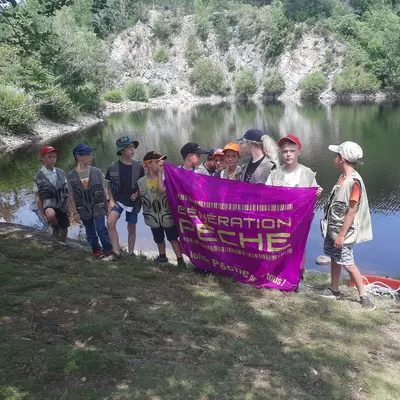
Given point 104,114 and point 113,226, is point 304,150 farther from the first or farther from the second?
point 104,114

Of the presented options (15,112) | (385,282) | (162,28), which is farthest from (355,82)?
(385,282)

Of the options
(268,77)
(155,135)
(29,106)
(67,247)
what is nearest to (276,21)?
(268,77)

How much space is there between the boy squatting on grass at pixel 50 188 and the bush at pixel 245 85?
8043 centimetres

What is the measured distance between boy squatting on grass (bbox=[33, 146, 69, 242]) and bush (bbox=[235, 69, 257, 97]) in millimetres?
80428

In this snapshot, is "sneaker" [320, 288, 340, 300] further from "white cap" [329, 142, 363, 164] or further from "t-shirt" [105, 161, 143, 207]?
"t-shirt" [105, 161, 143, 207]

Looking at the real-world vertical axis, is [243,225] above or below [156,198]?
below

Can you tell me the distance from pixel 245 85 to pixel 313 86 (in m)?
15.4

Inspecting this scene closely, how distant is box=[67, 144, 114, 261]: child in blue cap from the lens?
252 inches

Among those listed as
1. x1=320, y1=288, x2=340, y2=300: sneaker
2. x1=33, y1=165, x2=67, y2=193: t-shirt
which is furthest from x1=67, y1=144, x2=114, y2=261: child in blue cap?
x1=320, y1=288, x2=340, y2=300: sneaker

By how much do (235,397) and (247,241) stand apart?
8.41 feet

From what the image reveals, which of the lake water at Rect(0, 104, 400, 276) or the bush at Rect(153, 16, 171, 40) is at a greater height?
the bush at Rect(153, 16, 171, 40)

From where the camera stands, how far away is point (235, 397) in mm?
3109

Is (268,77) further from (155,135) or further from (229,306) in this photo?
(229,306)

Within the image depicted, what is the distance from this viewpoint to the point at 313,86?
7275 cm
